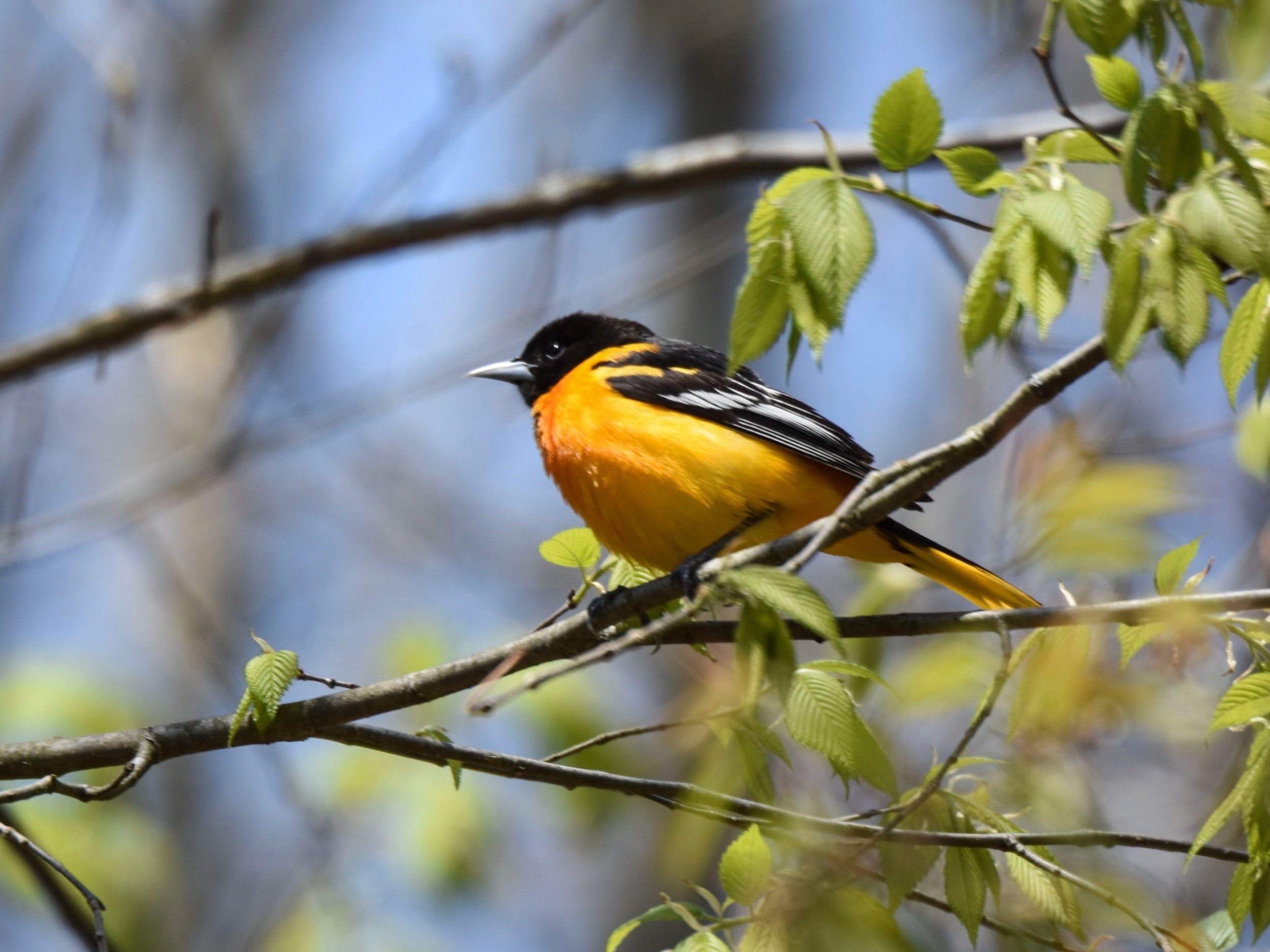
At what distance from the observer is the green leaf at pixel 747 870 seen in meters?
2.12

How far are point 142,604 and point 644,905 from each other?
5.21m

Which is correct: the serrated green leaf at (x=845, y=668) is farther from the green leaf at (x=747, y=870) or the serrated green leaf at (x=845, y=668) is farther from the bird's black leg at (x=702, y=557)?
the bird's black leg at (x=702, y=557)

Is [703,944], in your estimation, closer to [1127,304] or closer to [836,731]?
[836,731]

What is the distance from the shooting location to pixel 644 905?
9.52 metres

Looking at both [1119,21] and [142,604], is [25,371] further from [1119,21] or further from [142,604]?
[142,604]

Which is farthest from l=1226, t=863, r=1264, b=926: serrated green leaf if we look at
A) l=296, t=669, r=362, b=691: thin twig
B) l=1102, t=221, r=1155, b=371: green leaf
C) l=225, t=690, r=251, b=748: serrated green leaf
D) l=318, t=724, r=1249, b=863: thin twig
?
l=225, t=690, r=251, b=748: serrated green leaf

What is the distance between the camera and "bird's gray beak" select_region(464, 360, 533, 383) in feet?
16.4

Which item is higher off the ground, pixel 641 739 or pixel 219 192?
pixel 219 192

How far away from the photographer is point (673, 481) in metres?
3.77

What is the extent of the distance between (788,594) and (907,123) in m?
0.99

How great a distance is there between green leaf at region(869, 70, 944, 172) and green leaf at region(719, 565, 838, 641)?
87 cm

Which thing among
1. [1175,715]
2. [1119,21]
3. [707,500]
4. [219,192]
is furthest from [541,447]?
[219,192]

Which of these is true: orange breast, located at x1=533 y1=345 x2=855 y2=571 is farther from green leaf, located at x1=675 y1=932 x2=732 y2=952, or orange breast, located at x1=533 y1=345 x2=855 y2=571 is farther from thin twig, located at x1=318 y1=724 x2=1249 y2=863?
green leaf, located at x1=675 y1=932 x2=732 y2=952

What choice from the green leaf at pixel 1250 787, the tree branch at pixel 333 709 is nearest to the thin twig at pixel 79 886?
the tree branch at pixel 333 709
